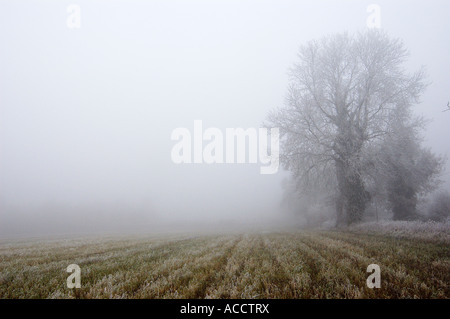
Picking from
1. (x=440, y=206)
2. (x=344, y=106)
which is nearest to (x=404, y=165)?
(x=344, y=106)

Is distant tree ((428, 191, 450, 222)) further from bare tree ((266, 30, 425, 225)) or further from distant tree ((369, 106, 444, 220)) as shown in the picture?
bare tree ((266, 30, 425, 225))

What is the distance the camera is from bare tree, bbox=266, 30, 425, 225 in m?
16.3

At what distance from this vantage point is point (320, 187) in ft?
64.7

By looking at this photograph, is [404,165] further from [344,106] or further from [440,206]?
[440,206]

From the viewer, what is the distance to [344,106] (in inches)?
686

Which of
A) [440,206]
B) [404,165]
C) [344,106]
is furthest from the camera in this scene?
[440,206]

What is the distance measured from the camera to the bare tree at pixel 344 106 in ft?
53.5

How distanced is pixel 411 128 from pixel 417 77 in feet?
13.1

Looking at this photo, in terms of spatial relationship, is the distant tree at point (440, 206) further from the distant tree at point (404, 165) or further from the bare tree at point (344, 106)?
the bare tree at point (344, 106)

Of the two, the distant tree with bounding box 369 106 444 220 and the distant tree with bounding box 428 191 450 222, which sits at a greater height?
the distant tree with bounding box 369 106 444 220

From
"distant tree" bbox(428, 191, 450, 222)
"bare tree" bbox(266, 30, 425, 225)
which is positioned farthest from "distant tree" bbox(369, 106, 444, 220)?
"distant tree" bbox(428, 191, 450, 222)

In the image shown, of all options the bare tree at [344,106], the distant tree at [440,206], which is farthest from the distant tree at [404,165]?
the distant tree at [440,206]

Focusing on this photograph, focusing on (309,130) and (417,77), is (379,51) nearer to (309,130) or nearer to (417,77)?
(417,77)
